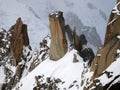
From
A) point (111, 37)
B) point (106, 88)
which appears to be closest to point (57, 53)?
point (111, 37)

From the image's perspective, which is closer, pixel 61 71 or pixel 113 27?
pixel 113 27

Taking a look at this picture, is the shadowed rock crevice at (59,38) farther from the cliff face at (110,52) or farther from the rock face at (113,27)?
the rock face at (113,27)

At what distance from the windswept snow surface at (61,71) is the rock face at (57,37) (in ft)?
5.59

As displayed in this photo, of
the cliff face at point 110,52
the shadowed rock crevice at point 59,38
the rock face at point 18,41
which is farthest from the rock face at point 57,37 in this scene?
the cliff face at point 110,52

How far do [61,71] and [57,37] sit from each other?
10.2 metres

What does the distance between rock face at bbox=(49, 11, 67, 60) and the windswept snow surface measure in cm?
170

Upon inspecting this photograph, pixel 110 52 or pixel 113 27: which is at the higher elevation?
pixel 113 27

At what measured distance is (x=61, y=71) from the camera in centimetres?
7006

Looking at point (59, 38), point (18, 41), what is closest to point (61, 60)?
point (59, 38)

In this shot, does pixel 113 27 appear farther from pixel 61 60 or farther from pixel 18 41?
pixel 18 41

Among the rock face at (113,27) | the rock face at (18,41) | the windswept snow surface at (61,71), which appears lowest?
the windswept snow surface at (61,71)

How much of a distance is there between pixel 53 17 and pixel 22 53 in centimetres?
2099

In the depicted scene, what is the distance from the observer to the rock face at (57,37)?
77875 millimetres

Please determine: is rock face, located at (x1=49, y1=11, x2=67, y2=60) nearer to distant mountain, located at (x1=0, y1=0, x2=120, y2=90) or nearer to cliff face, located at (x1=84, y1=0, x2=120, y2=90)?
distant mountain, located at (x1=0, y1=0, x2=120, y2=90)
